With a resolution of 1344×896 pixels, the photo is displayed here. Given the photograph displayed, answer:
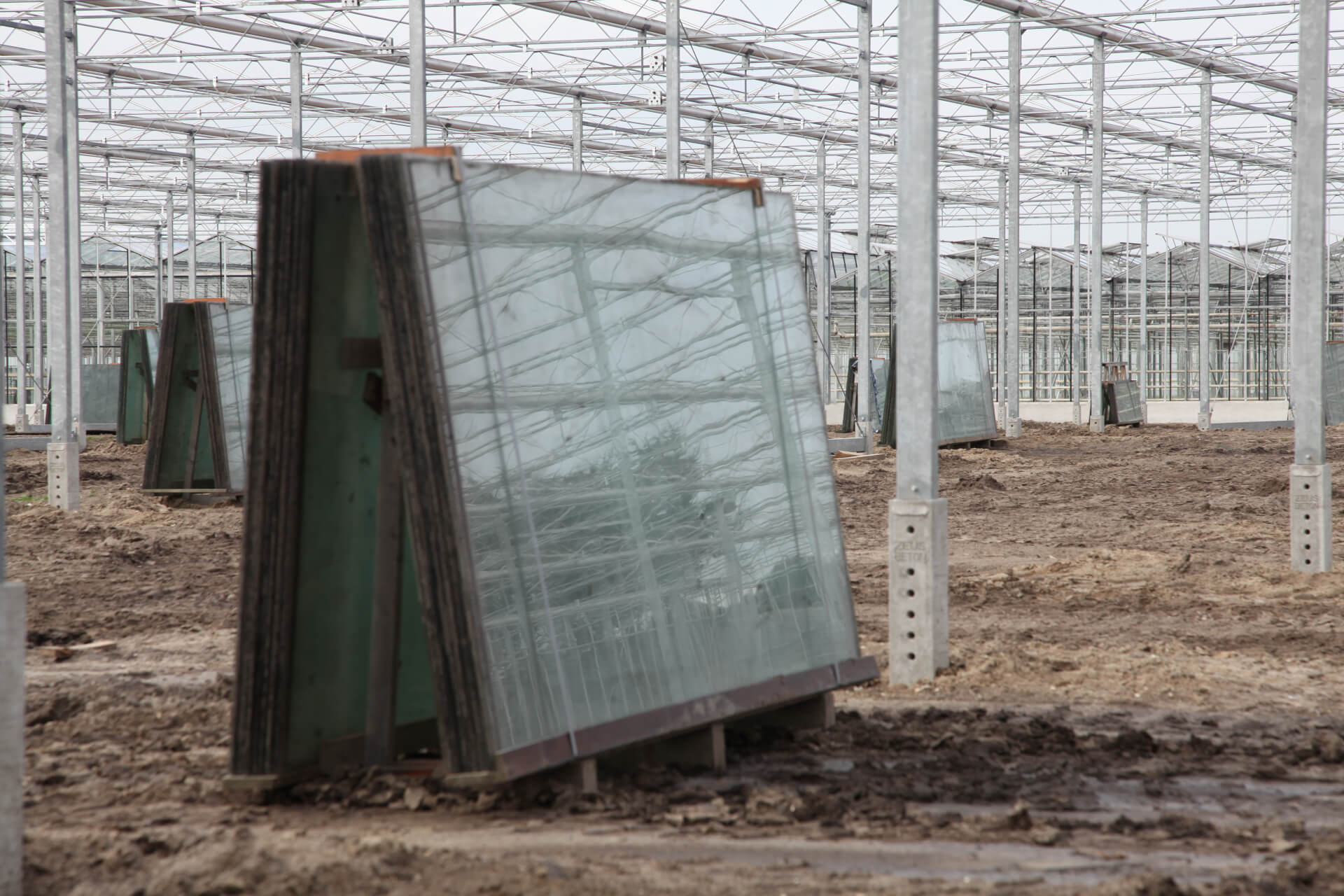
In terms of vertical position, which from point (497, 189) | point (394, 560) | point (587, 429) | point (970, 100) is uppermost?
point (970, 100)

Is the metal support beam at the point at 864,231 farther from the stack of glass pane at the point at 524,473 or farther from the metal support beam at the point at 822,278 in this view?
the stack of glass pane at the point at 524,473

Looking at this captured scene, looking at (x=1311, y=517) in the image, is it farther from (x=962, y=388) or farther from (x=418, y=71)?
(x=962, y=388)

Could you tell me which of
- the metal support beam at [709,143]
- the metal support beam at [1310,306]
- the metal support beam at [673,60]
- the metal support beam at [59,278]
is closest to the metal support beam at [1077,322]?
the metal support beam at [709,143]

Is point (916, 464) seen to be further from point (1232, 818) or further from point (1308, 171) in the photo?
point (1308, 171)

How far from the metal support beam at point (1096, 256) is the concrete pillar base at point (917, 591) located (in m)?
24.1

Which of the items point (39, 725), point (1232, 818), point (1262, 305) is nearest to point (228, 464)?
point (39, 725)

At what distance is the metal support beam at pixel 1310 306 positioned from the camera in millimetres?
10023

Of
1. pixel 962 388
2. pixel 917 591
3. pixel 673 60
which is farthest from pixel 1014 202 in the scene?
pixel 917 591

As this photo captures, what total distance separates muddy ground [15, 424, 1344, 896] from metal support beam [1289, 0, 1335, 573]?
0.37 m

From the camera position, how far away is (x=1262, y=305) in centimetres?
4581

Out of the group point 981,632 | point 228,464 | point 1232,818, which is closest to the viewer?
point 1232,818

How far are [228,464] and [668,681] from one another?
36.0 feet

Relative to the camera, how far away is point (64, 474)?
49.4 feet

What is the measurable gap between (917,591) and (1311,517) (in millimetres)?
4766
